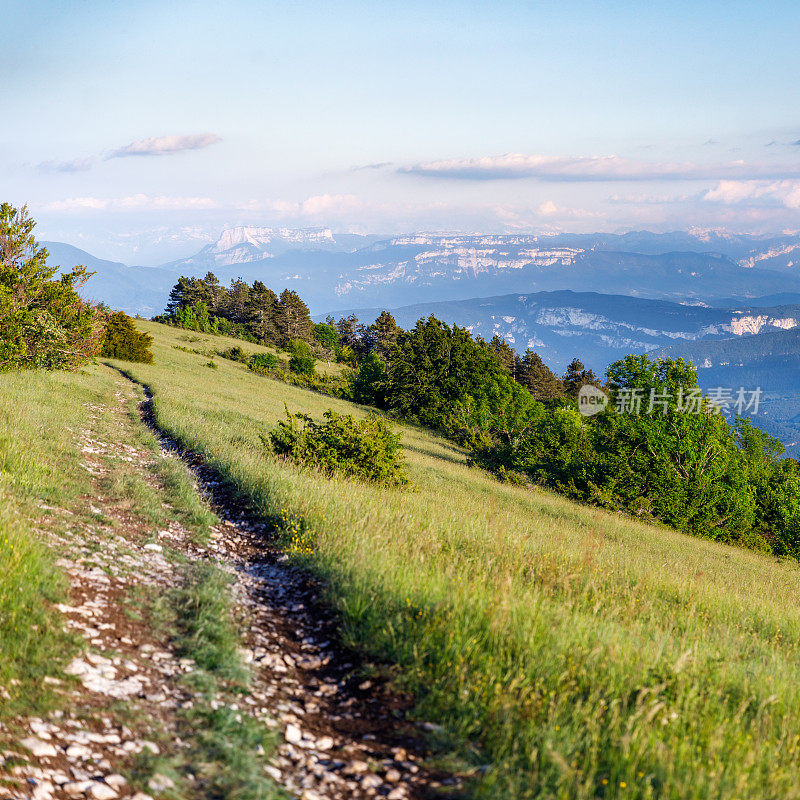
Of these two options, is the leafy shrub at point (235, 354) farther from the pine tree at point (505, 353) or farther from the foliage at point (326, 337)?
the pine tree at point (505, 353)

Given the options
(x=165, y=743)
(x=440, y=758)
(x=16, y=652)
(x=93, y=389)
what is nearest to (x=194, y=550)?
(x=16, y=652)

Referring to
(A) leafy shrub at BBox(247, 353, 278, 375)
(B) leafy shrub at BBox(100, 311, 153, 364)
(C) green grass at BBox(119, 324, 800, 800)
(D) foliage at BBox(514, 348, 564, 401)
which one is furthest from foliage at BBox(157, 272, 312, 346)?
(C) green grass at BBox(119, 324, 800, 800)

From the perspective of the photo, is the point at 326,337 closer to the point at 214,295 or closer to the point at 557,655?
the point at 214,295

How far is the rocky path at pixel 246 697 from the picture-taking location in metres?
3.44

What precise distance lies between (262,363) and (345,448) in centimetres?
4672

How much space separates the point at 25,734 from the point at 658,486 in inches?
1247

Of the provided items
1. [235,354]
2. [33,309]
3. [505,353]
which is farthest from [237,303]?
[33,309]

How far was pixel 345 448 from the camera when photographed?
15555mm

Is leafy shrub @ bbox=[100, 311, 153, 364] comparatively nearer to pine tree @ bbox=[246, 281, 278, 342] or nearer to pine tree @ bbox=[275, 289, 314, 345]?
pine tree @ bbox=[246, 281, 278, 342]

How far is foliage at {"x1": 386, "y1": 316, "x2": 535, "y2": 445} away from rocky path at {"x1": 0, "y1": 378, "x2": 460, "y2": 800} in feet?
143

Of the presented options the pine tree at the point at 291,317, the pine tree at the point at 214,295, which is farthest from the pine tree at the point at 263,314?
the pine tree at the point at 214,295

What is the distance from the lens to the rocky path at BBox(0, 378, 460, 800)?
3443 mm

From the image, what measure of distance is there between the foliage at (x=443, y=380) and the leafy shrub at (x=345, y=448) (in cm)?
3378

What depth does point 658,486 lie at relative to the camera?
100 ft
